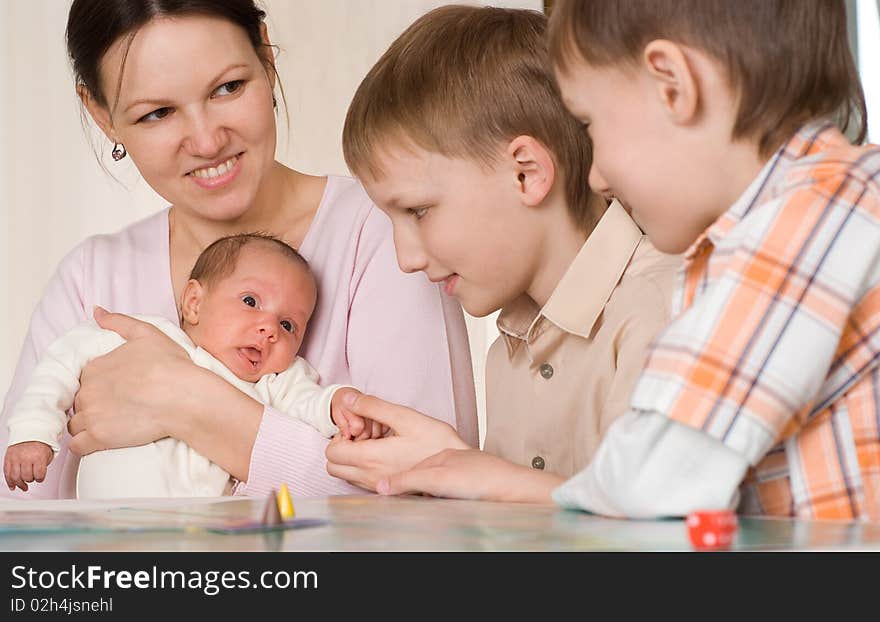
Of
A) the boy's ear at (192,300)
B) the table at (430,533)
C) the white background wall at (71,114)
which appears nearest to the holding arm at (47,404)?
the boy's ear at (192,300)

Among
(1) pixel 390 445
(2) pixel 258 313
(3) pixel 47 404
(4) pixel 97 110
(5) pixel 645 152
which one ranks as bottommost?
(1) pixel 390 445

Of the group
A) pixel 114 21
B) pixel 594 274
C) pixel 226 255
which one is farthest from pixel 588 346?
pixel 114 21

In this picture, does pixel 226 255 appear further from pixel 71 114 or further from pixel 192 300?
pixel 71 114

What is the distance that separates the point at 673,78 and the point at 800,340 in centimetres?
29

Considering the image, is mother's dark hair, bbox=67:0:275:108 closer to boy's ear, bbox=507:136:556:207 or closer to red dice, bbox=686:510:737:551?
boy's ear, bbox=507:136:556:207

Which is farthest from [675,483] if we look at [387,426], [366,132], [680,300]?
[366,132]

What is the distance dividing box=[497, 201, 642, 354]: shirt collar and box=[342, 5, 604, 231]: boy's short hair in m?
0.08

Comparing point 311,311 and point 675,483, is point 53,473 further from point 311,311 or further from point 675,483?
point 675,483

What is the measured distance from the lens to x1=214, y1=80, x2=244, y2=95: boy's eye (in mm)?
1786

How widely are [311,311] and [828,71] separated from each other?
98 centimetres

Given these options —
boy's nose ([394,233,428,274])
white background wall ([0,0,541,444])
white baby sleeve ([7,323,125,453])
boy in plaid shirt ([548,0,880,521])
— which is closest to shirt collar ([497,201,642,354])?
boy's nose ([394,233,428,274])

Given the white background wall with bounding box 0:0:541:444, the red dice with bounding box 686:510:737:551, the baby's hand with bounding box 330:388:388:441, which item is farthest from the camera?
the white background wall with bounding box 0:0:541:444

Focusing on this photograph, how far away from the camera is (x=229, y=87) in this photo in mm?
1795
